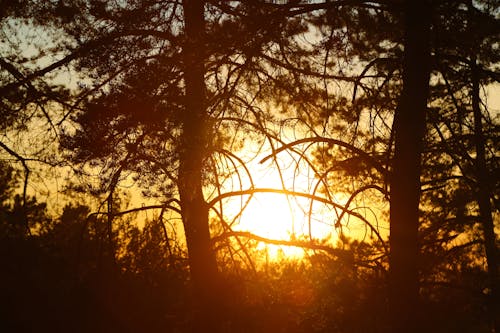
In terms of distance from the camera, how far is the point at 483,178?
6.60 meters

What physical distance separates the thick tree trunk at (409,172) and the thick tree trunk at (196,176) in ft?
7.08

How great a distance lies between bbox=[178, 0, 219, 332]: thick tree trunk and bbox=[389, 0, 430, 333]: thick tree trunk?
84.9 inches

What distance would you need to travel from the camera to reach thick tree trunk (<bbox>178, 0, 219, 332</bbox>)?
17.1 ft

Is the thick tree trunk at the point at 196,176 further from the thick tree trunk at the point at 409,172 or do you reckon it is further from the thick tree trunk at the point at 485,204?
the thick tree trunk at the point at 485,204

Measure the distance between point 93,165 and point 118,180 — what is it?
14.1 inches

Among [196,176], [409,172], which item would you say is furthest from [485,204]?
[196,176]

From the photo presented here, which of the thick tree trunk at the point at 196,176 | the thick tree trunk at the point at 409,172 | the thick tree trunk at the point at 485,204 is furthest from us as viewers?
the thick tree trunk at the point at 485,204

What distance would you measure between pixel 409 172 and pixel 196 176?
2.57 metres

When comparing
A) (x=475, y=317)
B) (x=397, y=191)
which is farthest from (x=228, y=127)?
(x=475, y=317)

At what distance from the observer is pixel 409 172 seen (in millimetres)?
4516

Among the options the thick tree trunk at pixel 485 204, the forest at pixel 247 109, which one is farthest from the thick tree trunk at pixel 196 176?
the thick tree trunk at pixel 485 204

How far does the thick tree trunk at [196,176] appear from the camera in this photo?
5211 mm

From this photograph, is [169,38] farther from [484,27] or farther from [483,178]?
[483,178]

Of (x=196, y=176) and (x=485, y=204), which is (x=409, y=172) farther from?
(x=485, y=204)
